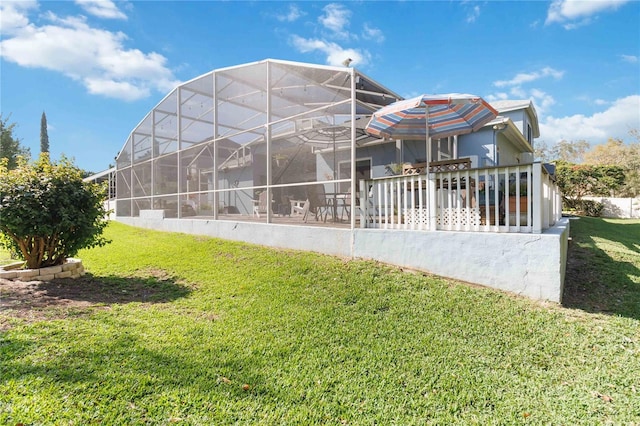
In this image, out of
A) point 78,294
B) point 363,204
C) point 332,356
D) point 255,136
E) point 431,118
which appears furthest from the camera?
point 255,136

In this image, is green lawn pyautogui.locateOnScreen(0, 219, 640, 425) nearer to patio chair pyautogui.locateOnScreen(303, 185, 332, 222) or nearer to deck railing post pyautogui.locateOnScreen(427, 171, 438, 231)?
deck railing post pyautogui.locateOnScreen(427, 171, 438, 231)

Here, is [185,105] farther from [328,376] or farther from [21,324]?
[328,376]

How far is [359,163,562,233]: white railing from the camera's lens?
4121 mm

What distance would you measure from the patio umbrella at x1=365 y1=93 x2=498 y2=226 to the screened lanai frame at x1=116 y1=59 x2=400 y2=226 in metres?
0.56

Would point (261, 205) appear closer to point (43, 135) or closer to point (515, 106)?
point (515, 106)

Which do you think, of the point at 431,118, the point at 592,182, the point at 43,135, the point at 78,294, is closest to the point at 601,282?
the point at 431,118

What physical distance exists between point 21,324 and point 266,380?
2.88 metres

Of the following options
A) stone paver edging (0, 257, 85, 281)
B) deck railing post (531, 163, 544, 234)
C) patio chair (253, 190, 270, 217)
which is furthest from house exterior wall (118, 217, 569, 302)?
stone paver edging (0, 257, 85, 281)

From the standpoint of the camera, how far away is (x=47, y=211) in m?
4.75

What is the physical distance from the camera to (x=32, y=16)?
26.3 ft

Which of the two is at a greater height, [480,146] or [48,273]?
[480,146]

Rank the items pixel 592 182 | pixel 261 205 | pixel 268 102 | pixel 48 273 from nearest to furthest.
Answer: pixel 48 273
pixel 268 102
pixel 261 205
pixel 592 182

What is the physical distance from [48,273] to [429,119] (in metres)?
7.57

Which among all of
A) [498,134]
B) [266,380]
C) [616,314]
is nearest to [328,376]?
[266,380]
